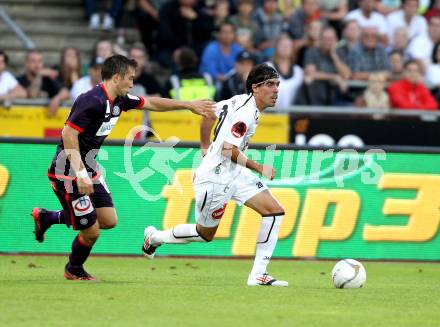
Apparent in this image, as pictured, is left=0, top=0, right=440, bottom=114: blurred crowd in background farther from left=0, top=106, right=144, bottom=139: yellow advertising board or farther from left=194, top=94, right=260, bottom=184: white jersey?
left=194, top=94, right=260, bottom=184: white jersey

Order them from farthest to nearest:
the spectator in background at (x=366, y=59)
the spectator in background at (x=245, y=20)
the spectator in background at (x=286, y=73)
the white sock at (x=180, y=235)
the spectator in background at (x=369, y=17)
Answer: the spectator in background at (x=369, y=17) → the spectator in background at (x=245, y=20) → the spectator in background at (x=366, y=59) → the spectator in background at (x=286, y=73) → the white sock at (x=180, y=235)

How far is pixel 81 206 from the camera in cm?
1093

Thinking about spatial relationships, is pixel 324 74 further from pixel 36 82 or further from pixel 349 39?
pixel 36 82

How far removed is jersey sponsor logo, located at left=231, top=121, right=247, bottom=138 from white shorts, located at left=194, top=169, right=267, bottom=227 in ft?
2.26

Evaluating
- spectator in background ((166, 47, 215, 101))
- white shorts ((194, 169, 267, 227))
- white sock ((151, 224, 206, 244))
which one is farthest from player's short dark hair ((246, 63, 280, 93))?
spectator in background ((166, 47, 215, 101))

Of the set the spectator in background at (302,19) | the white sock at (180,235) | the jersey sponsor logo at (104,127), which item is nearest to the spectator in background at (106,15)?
the spectator in background at (302,19)

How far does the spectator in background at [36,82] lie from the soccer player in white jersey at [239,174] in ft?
19.9

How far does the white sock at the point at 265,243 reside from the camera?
11.1 m

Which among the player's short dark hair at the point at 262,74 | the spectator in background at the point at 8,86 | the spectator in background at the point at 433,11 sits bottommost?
the spectator in background at the point at 8,86

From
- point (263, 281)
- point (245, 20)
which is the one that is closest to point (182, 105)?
point (263, 281)

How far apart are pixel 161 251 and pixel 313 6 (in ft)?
23.3

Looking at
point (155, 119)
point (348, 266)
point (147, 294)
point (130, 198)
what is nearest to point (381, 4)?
point (155, 119)

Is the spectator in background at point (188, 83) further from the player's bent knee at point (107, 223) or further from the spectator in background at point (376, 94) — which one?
the player's bent knee at point (107, 223)

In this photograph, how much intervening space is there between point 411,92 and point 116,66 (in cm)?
868
